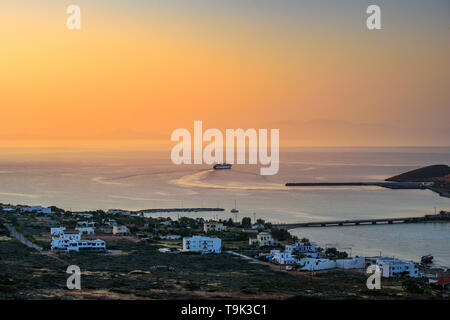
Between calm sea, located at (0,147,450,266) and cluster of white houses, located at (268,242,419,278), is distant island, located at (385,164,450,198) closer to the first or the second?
calm sea, located at (0,147,450,266)

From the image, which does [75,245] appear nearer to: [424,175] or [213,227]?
[213,227]

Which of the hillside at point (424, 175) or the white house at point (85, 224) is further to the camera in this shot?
the hillside at point (424, 175)

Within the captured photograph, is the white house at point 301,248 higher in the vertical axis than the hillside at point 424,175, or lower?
lower

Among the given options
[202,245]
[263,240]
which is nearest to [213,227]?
[263,240]

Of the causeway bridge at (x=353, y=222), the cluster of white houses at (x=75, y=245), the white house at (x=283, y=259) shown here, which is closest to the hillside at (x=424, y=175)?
the causeway bridge at (x=353, y=222)

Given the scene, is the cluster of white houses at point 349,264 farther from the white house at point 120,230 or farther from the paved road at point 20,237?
the paved road at point 20,237
